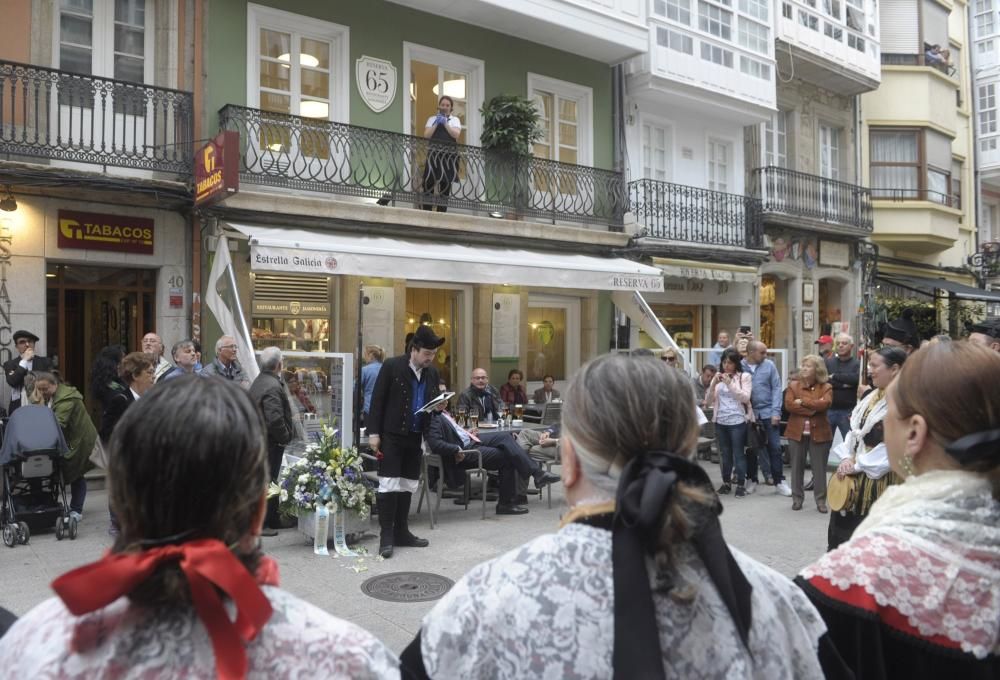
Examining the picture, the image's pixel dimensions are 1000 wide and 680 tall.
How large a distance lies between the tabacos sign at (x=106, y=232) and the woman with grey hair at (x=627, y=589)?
10334 mm

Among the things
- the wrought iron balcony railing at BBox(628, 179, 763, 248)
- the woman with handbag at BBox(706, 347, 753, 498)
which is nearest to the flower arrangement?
the woman with handbag at BBox(706, 347, 753, 498)

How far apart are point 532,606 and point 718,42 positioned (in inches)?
688

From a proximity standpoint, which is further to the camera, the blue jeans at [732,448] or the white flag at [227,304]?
the white flag at [227,304]

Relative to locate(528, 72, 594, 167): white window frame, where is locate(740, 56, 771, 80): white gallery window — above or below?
above

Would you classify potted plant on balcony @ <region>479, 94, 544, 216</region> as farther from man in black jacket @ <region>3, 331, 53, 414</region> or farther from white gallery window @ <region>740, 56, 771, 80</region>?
man in black jacket @ <region>3, 331, 53, 414</region>

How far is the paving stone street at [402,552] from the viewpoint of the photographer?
549 centimetres

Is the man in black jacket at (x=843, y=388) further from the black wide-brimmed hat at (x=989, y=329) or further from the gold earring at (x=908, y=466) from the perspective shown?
the gold earring at (x=908, y=466)

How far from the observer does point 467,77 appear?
14.4 m

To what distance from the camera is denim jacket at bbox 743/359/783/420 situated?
1007cm

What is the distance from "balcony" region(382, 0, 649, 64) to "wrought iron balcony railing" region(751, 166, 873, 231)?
15.8 feet

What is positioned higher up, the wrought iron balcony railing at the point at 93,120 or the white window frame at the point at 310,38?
the white window frame at the point at 310,38

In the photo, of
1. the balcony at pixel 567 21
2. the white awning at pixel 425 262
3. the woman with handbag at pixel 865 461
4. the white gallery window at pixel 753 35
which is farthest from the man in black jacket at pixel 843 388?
the white gallery window at pixel 753 35

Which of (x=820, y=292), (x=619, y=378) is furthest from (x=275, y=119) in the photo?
(x=820, y=292)

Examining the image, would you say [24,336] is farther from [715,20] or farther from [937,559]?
[715,20]
